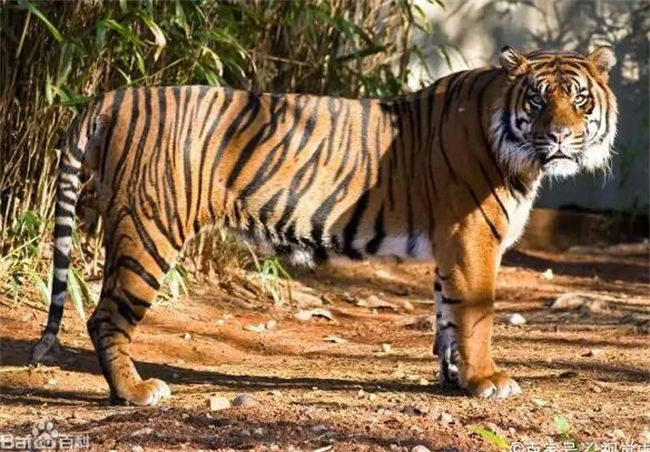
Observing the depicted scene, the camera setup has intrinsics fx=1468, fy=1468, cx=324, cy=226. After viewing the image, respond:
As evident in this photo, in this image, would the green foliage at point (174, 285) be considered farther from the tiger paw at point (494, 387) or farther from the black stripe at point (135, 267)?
the tiger paw at point (494, 387)

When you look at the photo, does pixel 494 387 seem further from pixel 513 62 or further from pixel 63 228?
pixel 63 228

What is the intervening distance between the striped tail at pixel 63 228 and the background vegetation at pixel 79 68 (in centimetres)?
127

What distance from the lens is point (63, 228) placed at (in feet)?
19.0

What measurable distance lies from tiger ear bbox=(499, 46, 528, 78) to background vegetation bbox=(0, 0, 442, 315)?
6.32 feet

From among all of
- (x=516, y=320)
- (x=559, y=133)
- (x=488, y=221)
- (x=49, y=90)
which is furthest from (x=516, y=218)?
(x=49, y=90)

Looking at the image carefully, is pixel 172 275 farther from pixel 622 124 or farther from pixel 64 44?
pixel 622 124

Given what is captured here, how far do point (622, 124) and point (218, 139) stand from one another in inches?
250

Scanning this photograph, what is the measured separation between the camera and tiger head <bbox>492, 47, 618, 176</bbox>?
233 inches

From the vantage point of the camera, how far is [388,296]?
9.08 m

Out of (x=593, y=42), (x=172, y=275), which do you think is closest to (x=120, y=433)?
(x=172, y=275)

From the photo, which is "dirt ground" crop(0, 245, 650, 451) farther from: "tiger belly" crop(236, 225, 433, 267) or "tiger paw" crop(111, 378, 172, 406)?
"tiger belly" crop(236, 225, 433, 267)

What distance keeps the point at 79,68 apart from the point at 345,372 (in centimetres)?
230

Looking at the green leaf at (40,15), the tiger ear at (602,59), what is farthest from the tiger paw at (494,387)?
the green leaf at (40,15)

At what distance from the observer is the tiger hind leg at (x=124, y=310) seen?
577 centimetres
